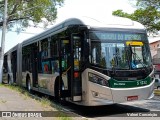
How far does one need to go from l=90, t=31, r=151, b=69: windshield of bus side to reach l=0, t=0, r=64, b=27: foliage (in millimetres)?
23661

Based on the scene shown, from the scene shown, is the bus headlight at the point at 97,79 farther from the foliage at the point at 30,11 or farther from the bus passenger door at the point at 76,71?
the foliage at the point at 30,11

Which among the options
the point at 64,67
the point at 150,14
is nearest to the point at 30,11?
the point at 150,14

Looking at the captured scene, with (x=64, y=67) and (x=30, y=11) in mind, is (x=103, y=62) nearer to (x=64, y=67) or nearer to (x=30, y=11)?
(x=64, y=67)

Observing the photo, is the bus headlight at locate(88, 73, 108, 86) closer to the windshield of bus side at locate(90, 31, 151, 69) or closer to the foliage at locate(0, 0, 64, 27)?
the windshield of bus side at locate(90, 31, 151, 69)

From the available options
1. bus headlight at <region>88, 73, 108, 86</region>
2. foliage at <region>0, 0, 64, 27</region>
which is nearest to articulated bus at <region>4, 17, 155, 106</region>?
bus headlight at <region>88, 73, 108, 86</region>

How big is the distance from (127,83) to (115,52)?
3.62ft

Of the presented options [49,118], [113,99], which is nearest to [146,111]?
[113,99]

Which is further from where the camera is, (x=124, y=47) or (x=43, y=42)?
(x=43, y=42)

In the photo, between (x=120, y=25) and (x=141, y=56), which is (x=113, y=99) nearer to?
(x=141, y=56)

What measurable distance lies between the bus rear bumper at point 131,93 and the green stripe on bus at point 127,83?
0.35ft

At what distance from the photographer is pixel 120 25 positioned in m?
11.9

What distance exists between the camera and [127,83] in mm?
11297

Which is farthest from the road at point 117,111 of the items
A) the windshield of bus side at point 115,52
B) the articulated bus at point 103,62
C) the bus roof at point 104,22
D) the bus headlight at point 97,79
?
the bus roof at point 104,22

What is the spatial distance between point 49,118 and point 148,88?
409cm
